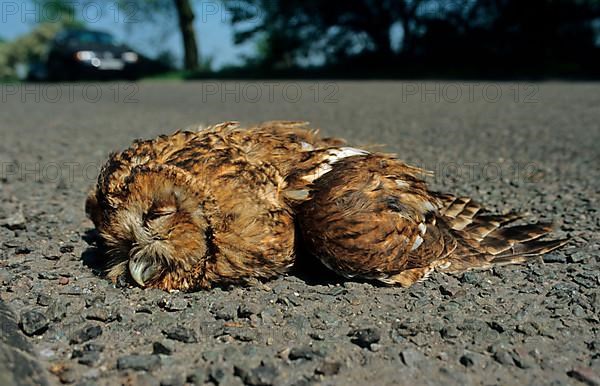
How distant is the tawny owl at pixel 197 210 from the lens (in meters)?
2.61

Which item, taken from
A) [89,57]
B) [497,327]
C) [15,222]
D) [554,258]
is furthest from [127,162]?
[89,57]

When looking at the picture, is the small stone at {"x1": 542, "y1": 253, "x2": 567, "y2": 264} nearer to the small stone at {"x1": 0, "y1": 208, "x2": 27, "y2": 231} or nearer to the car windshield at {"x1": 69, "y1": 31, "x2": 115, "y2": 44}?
the small stone at {"x1": 0, "y1": 208, "x2": 27, "y2": 231}

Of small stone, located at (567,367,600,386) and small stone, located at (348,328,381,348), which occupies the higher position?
small stone, located at (348,328,381,348)

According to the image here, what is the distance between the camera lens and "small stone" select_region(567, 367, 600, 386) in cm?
225

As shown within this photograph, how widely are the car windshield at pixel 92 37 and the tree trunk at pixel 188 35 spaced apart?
815 cm

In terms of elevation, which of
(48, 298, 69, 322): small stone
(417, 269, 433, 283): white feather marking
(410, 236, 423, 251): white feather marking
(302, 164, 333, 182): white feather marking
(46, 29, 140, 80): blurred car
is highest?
(46, 29, 140, 80): blurred car

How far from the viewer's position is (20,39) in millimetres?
46406

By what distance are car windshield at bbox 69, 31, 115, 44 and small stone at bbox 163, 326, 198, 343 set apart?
70.7 ft

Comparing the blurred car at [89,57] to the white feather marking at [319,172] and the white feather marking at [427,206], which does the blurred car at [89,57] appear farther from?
the white feather marking at [427,206]

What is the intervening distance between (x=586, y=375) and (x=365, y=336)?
0.80 m

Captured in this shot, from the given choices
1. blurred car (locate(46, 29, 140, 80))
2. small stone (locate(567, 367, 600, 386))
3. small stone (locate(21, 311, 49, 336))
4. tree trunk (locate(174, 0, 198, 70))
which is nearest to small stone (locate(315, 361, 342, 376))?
small stone (locate(567, 367, 600, 386))

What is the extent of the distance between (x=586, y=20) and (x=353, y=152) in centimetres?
2189

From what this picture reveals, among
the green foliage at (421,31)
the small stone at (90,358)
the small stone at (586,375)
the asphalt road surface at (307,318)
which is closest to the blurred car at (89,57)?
the green foliage at (421,31)

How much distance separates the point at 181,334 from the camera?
259 cm
